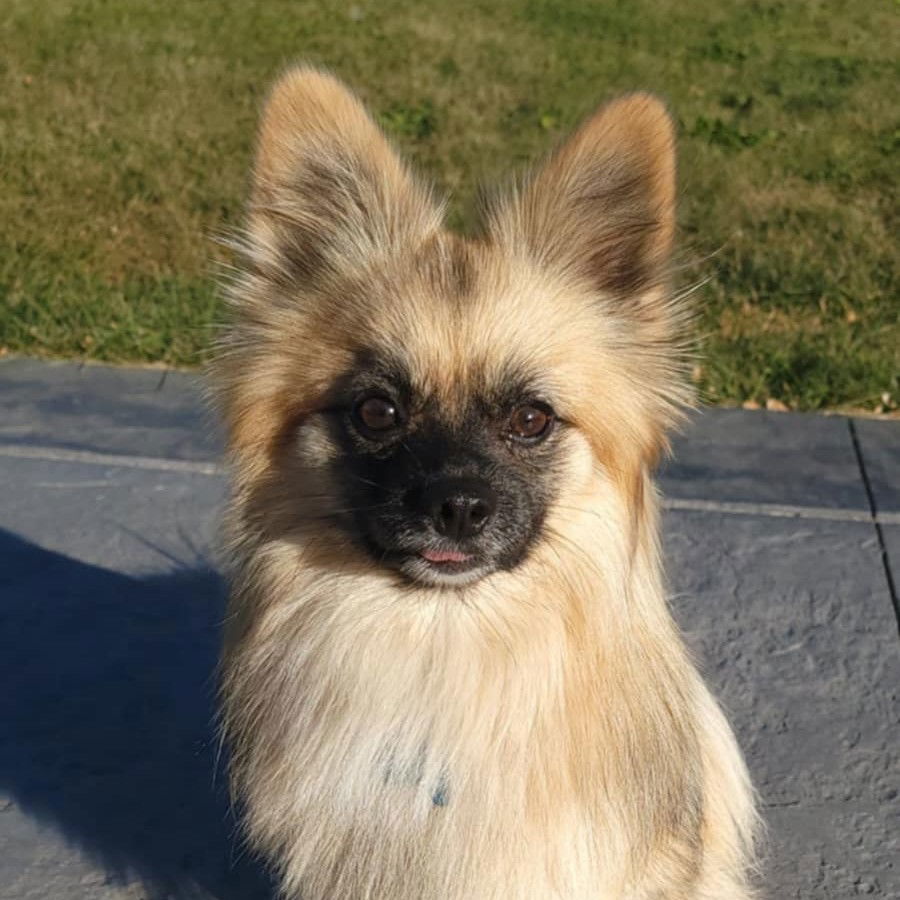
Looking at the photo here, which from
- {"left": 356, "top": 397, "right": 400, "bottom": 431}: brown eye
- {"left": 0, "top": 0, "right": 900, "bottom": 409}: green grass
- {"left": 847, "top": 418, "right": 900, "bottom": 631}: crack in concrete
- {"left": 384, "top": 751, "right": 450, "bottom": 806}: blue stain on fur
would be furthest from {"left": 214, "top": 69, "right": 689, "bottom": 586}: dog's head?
{"left": 847, "top": 418, "right": 900, "bottom": 631}: crack in concrete

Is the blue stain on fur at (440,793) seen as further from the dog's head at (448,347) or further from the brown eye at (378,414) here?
the brown eye at (378,414)

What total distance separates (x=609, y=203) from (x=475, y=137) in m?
6.37

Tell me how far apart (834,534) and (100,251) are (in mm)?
4309

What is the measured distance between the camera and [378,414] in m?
2.75

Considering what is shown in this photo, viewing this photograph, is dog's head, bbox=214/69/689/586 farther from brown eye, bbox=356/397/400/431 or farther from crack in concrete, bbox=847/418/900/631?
crack in concrete, bbox=847/418/900/631

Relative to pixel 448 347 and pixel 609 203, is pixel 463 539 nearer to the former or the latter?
pixel 448 347

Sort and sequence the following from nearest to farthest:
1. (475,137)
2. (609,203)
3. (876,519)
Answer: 1. (609,203)
2. (876,519)
3. (475,137)

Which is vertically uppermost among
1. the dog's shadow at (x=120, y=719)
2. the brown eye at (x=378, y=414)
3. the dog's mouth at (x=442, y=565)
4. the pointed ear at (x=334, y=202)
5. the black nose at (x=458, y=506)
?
the pointed ear at (x=334, y=202)

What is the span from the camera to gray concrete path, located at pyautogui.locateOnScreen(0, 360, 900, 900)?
10.5 feet

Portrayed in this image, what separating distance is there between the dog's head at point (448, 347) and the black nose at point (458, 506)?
27mm

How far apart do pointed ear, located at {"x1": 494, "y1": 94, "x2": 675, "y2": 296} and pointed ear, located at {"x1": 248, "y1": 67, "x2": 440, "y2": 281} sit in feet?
0.77

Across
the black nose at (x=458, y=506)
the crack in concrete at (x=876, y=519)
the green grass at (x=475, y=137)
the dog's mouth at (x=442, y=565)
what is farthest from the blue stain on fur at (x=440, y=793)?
the crack in concrete at (x=876, y=519)

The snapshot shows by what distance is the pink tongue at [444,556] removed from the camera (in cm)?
262

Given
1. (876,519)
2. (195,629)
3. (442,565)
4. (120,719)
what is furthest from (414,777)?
(876,519)
